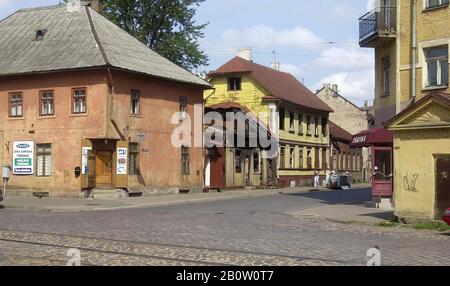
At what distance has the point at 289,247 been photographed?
12.8m

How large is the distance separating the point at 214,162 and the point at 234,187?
3477mm

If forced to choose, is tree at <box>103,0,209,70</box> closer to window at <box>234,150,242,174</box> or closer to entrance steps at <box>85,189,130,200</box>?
window at <box>234,150,242,174</box>

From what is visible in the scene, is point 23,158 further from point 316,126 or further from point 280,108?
point 316,126

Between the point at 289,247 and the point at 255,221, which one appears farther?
the point at 255,221

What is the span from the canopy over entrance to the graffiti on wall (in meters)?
4.95

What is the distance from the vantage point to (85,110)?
30.9 meters

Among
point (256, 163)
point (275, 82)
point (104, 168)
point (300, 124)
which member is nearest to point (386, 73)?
point (104, 168)

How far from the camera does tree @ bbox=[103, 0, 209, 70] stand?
49500 mm

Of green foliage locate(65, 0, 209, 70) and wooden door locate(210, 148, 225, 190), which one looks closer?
wooden door locate(210, 148, 225, 190)

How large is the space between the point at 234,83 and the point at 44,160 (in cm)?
2267

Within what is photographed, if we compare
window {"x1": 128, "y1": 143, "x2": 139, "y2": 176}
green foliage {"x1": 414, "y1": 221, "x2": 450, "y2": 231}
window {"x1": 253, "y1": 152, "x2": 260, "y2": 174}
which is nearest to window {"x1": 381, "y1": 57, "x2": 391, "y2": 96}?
green foliage {"x1": 414, "y1": 221, "x2": 450, "y2": 231}
